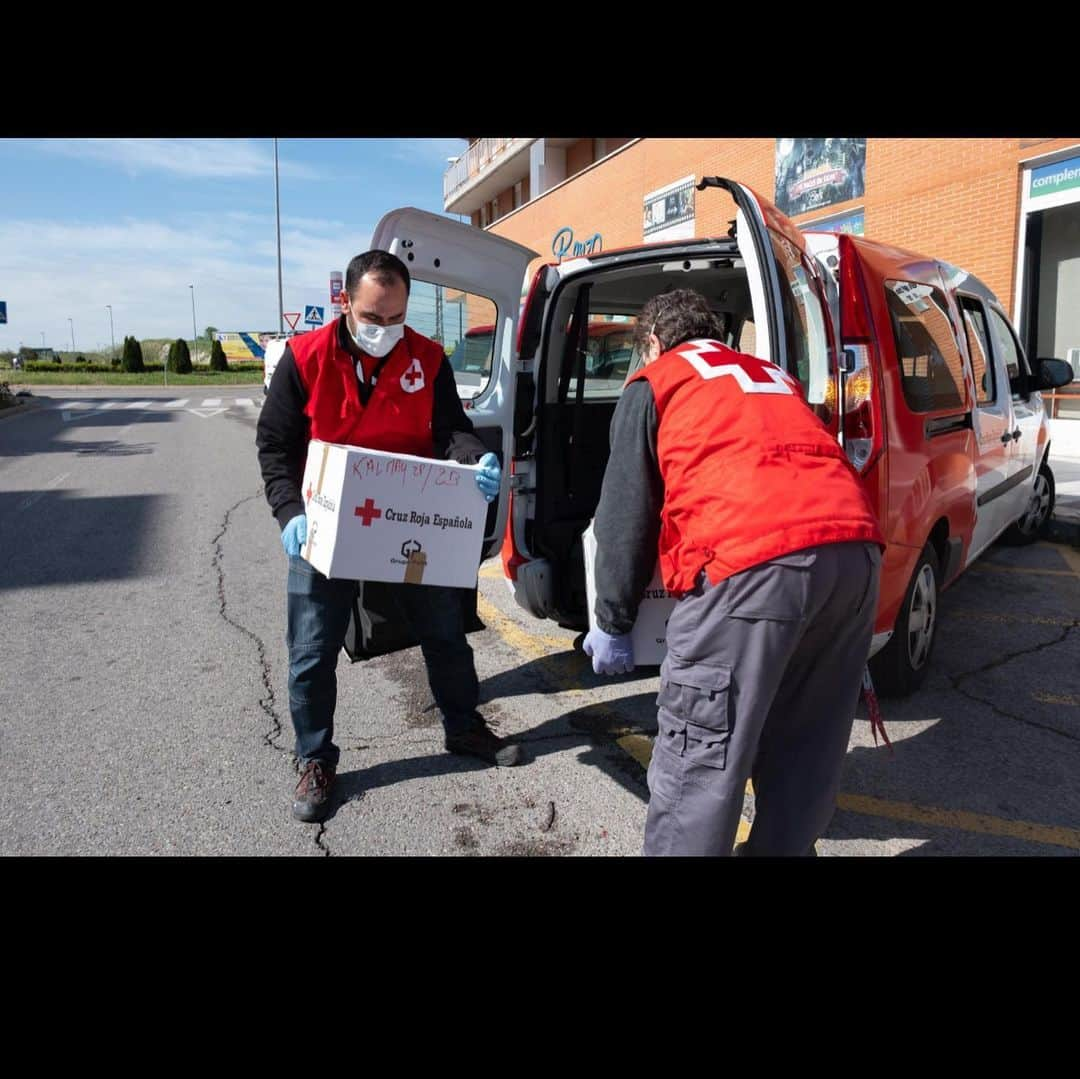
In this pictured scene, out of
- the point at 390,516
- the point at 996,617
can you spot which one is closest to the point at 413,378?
the point at 390,516

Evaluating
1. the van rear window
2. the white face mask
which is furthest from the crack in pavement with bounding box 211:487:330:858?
the van rear window

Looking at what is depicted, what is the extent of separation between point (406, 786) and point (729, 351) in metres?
2.05

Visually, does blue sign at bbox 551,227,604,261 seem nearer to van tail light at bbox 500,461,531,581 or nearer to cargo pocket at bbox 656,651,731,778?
van tail light at bbox 500,461,531,581

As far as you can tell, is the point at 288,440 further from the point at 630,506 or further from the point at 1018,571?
the point at 1018,571

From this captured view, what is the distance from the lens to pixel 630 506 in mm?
2322

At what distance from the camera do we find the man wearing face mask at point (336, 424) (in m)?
3.02

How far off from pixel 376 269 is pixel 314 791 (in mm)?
1832

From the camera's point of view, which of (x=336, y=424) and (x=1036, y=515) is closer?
(x=336, y=424)

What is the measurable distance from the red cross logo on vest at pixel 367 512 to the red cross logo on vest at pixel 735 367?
110cm

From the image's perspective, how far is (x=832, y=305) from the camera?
3.25 meters

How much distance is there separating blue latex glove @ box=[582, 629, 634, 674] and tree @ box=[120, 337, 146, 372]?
2249 inches

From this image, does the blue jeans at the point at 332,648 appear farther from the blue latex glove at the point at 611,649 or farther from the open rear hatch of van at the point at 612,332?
the blue latex glove at the point at 611,649

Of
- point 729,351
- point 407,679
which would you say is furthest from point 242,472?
point 729,351
